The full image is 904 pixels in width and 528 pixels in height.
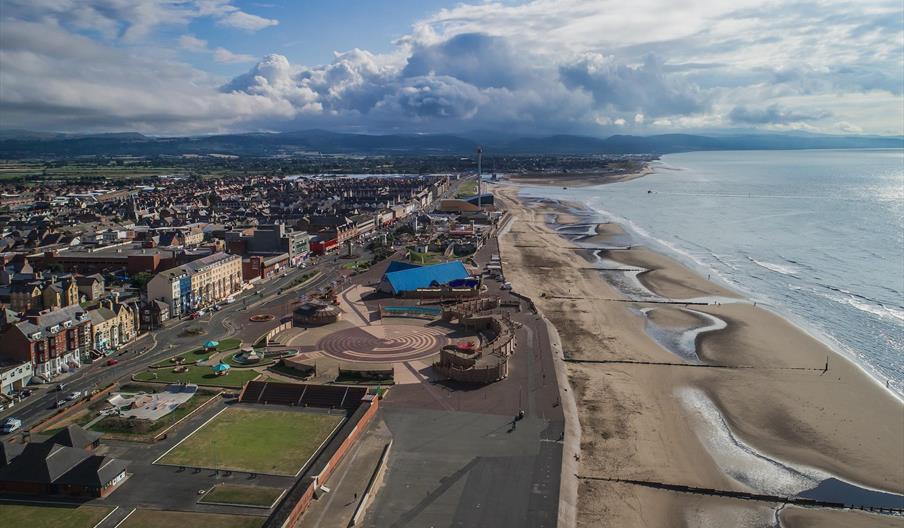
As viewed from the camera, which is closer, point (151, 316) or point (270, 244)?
point (151, 316)

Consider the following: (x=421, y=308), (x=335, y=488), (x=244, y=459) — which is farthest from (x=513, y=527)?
(x=421, y=308)

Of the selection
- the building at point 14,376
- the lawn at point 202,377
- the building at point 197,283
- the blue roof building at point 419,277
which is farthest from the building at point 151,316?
the blue roof building at point 419,277

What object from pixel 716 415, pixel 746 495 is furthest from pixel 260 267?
pixel 746 495

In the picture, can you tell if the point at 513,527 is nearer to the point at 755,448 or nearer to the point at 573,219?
the point at 755,448

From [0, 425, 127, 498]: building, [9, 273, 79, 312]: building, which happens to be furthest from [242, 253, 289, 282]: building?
[0, 425, 127, 498]: building

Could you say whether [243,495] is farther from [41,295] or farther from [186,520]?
[41,295]

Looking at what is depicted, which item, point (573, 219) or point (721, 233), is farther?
point (573, 219)
